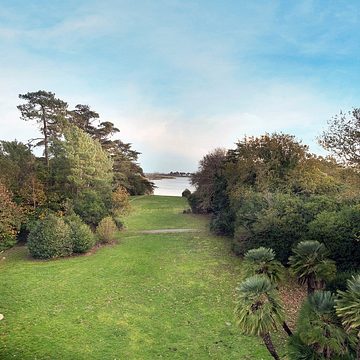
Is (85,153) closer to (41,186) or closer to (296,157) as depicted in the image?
(41,186)

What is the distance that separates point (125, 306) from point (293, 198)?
420 inches

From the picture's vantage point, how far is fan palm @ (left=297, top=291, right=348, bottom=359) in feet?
14.0

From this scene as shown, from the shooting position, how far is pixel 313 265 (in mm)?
6406

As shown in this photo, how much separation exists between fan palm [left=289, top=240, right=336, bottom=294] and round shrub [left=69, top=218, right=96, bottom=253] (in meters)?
13.3

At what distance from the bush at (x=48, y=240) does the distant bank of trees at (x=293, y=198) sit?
11.2 metres

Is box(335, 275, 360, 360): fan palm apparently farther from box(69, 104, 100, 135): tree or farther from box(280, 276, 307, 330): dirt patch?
box(69, 104, 100, 135): tree

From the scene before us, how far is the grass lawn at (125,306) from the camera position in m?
7.34

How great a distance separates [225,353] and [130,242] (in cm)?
1289

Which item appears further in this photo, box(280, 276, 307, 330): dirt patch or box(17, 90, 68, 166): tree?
box(17, 90, 68, 166): tree

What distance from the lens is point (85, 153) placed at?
1992cm

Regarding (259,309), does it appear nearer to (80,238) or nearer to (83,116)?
(80,238)

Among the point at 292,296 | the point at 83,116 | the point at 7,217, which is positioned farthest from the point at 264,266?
the point at 83,116

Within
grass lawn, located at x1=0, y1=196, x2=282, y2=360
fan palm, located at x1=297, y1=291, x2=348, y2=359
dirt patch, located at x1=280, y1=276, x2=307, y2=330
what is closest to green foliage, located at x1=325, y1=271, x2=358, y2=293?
dirt patch, located at x1=280, y1=276, x2=307, y2=330

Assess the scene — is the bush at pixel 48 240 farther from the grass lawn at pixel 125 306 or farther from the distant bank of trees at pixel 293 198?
the distant bank of trees at pixel 293 198
